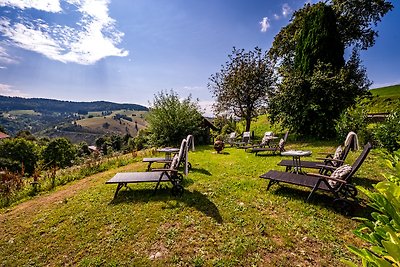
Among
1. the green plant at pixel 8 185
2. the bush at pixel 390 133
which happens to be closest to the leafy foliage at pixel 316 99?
the bush at pixel 390 133

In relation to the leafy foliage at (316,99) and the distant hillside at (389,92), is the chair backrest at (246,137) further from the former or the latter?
the distant hillside at (389,92)

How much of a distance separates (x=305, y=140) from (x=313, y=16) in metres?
9.60

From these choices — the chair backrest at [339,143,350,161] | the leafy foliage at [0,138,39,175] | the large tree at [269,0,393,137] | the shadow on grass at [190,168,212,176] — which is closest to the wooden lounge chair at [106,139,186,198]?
the shadow on grass at [190,168,212,176]

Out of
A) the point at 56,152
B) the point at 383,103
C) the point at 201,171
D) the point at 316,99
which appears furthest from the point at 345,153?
the point at 56,152

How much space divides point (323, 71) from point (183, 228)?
609 inches

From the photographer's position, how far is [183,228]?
4.52 meters

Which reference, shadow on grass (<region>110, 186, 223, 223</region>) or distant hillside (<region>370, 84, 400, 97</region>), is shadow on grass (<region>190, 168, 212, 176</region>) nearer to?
shadow on grass (<region>110, 186, 223, 223</region>)

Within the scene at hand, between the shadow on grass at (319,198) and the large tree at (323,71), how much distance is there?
30.7 ft

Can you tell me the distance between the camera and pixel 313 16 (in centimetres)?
1645

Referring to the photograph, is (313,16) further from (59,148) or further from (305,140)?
(59,148)

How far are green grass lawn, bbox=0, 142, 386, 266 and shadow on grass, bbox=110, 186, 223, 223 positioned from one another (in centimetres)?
3

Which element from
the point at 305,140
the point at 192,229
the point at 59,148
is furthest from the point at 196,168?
the point at 59,148

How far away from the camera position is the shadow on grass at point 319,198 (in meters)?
4.87

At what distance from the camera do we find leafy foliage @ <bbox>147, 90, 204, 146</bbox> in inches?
631
